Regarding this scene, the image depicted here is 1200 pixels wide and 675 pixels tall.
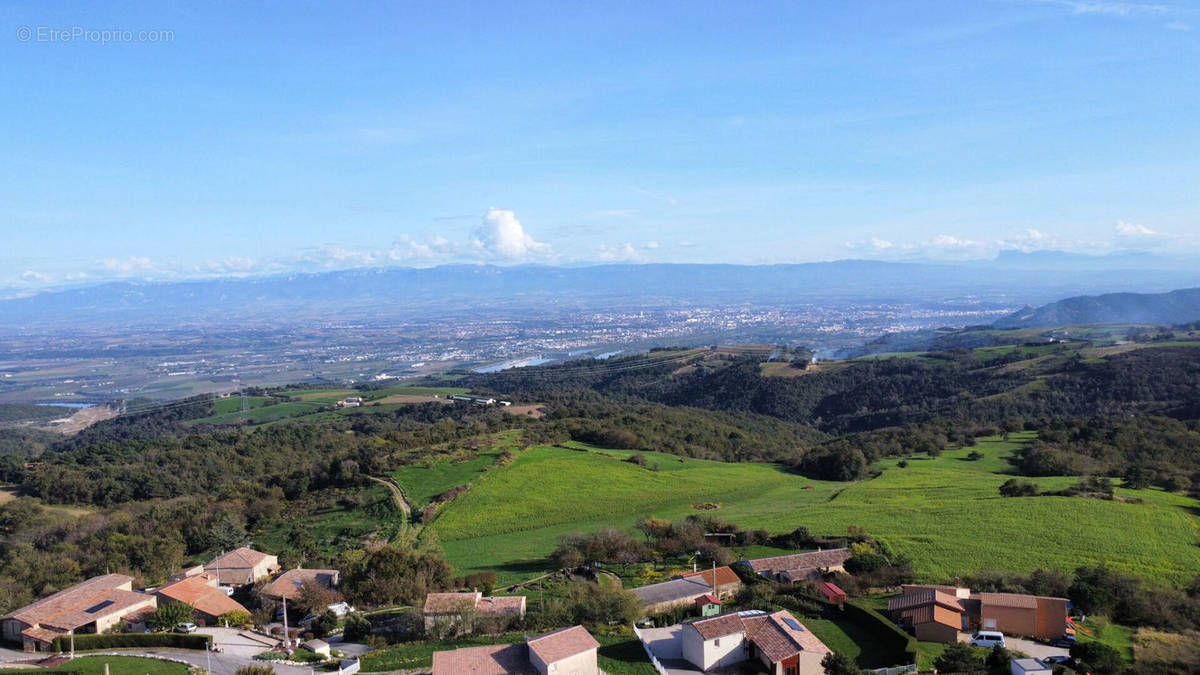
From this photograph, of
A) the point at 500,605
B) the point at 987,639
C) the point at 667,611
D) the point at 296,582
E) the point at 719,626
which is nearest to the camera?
the point at 719,626

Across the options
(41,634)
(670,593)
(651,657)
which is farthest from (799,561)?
(41,634)

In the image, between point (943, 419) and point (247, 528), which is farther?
point (943, 419)

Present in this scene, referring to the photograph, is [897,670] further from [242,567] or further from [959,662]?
[242,567]

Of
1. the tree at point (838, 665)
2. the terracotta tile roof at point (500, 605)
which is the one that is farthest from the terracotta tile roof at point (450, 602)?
the tree at point (838, 665)

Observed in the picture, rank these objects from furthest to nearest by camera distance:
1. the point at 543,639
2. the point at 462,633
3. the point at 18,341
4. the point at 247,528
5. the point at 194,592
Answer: the point at 18,341, the point at 247,528, the point at 194,592, the point at 462,633, the point at 543,639

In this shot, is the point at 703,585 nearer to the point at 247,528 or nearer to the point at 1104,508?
the point at 1104,508

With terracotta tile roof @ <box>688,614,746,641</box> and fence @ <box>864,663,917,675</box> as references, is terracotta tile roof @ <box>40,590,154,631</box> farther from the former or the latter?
fence @ <box>864,663,917,675</box>

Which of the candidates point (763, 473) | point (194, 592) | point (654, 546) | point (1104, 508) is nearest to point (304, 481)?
point (194, 592)
